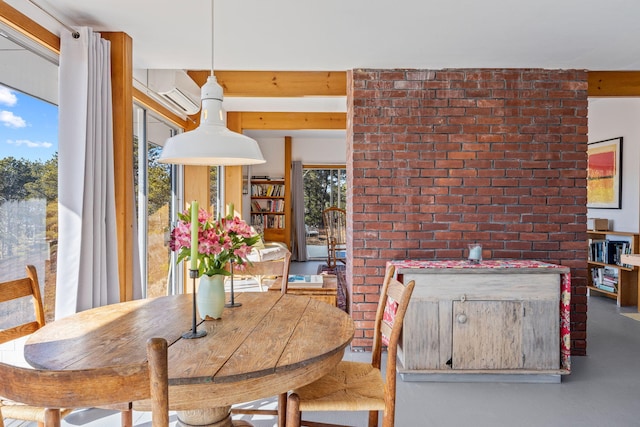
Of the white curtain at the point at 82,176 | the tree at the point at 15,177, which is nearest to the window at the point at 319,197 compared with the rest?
the white curtain at the point at 82,176

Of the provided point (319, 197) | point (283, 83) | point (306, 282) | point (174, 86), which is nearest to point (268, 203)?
point (319, 197)

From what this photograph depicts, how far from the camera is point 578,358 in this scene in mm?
3365

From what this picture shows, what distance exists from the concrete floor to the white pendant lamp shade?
5.22 ft

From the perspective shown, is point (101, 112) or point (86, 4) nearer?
point (86, 4)

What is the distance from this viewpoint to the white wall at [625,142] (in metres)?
5.07

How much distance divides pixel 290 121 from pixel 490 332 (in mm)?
4335

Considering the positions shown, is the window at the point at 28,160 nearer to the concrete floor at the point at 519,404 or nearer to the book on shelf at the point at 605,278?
the concrete floor at the point at 519,404

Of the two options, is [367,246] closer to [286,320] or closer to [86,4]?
[286,320]

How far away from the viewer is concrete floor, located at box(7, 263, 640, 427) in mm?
2383

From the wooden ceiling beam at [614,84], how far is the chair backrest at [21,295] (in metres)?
4.49

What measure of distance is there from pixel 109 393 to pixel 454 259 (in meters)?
3.00

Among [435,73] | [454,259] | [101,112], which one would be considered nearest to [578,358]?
[454,259]

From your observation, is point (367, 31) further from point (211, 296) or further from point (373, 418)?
point (373, 418)

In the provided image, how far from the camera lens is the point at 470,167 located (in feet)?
11.2
